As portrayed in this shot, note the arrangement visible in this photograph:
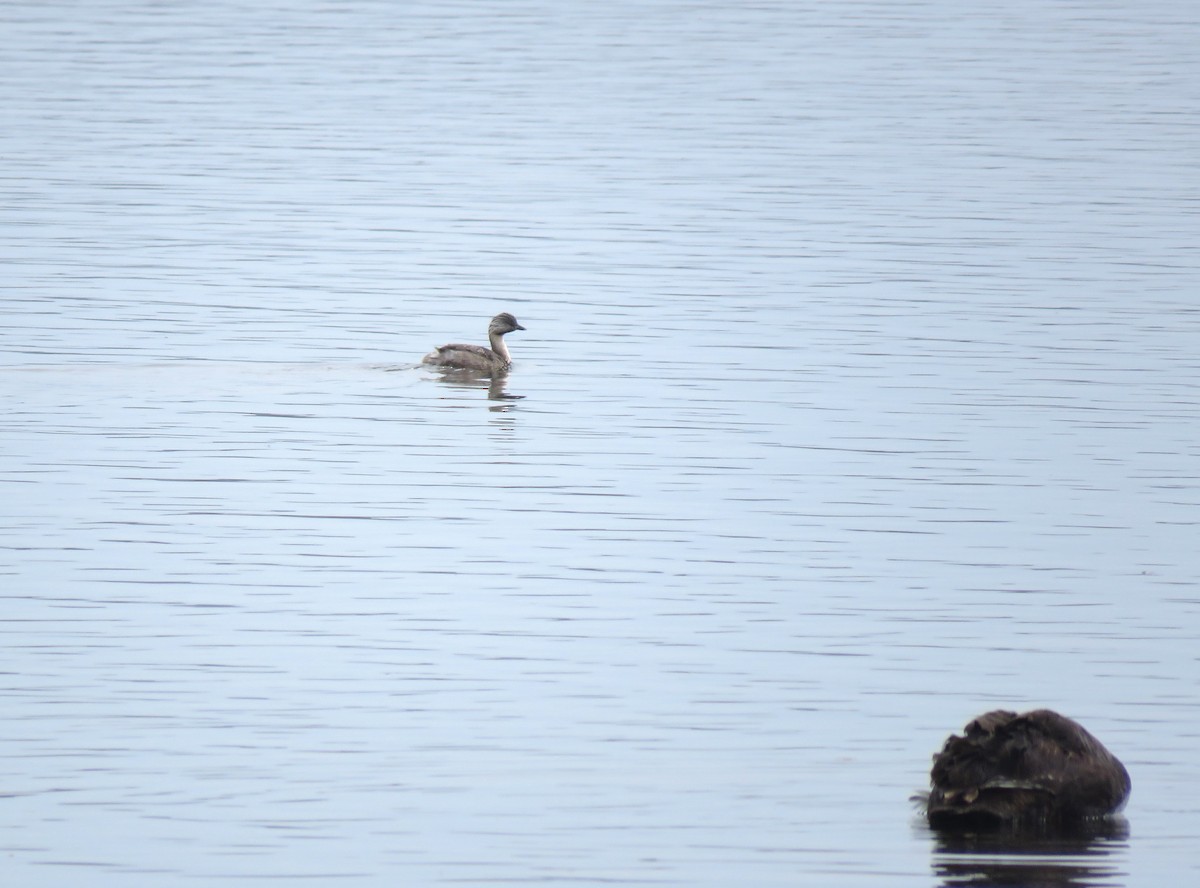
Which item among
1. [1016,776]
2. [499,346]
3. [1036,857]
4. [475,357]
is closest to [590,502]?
[475,357]

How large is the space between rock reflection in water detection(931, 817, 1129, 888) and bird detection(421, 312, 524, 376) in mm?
13887

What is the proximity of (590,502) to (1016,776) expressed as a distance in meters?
7.83

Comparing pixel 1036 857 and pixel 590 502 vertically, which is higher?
Answer: pixel 590 502

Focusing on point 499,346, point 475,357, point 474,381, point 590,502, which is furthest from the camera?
point 499,346

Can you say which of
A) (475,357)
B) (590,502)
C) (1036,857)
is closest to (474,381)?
(475,357)

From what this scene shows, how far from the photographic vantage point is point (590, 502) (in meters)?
18.1

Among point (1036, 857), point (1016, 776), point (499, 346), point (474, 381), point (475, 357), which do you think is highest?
point (499, 346)

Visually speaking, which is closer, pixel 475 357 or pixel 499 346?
pixel 475 357

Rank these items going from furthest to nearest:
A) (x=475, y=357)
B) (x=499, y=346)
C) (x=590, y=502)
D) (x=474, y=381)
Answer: (x=499, y=346), (x=474, y=381), (x=475, y=357), (x=590, y=502)

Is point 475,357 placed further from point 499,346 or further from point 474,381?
point 499,346

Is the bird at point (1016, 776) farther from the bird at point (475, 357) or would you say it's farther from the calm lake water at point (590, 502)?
the bird at point (475, 357)

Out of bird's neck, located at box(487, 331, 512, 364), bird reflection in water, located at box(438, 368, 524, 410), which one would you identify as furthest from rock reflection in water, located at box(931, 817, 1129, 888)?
bird's neck, located at box(487, 331, 512, 364)

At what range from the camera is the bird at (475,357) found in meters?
23.9

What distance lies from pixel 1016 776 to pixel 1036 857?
1.56 feet
